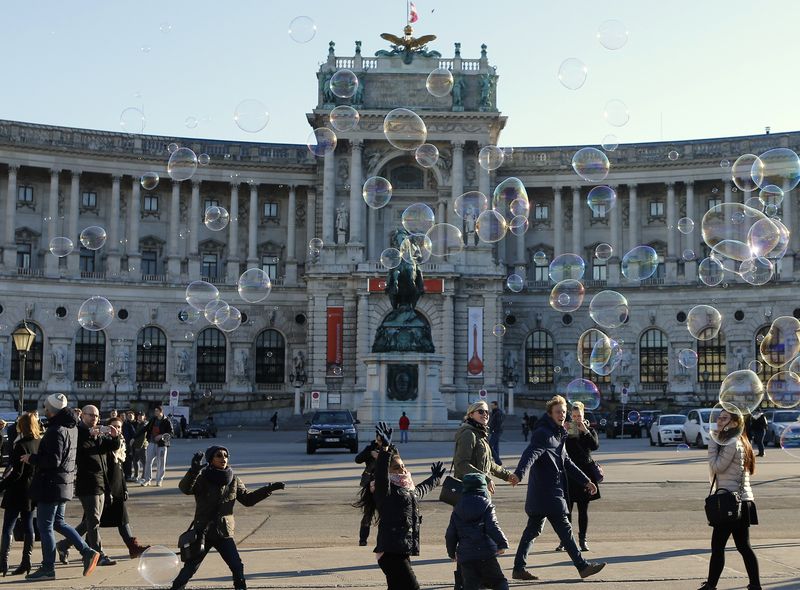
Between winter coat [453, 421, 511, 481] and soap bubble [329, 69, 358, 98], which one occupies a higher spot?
soap bubble [329, 69, 358, 98]

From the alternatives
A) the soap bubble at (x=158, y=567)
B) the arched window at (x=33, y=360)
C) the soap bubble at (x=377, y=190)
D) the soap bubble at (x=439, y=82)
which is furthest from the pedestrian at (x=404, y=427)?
the arched window at (x=33, y=360)

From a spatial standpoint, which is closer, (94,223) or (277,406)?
(277,406)

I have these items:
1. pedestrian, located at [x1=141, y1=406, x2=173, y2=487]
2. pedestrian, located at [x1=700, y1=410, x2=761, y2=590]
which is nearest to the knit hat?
pedestrian, located at [x1=700, y1=410, x2=761, y2=590]

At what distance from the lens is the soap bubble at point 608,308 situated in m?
46.5

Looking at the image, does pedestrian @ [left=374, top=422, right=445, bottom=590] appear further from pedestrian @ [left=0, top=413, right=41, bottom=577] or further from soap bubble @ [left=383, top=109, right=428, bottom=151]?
soap bubble @ [left=383, top=109, right=428, bottom=151]

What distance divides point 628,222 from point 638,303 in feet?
22.0

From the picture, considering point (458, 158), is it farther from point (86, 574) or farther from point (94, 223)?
point (86, 574)

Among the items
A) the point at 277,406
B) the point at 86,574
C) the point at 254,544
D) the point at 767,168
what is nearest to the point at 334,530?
the point at 254,544

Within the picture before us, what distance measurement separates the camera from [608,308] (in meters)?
48.0

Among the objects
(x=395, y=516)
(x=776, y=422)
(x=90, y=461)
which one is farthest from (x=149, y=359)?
(x=395, y=516)

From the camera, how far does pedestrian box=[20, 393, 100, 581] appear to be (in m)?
14.5

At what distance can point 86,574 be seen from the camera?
1464 cm

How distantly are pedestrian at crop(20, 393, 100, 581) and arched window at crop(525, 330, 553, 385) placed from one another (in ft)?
244

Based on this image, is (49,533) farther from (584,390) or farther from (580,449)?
(584,390)
